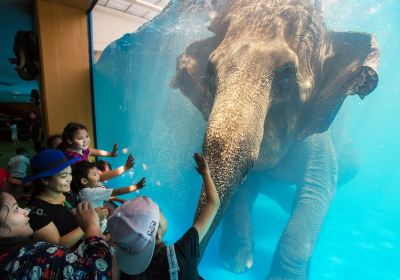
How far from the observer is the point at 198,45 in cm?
321

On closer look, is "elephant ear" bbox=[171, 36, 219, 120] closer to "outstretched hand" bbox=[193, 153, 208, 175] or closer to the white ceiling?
"outstretched hand" bbox=[193, 153, 208, 175]

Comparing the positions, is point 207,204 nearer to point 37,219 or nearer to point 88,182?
point 37,219

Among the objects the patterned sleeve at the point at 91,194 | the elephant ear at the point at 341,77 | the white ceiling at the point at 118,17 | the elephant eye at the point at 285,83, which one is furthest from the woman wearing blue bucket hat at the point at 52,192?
the white ceiling at the point at 118,17

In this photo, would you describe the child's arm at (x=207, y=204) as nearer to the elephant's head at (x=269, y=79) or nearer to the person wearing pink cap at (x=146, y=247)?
the person wearing pink cap at (x=146, y=247)

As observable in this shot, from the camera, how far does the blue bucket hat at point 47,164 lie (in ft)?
5.20

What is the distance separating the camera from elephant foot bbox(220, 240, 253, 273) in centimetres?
339

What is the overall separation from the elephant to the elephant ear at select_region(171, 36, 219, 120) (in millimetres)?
2656

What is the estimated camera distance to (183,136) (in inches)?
296

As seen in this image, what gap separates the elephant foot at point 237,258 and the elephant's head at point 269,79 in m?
1.20

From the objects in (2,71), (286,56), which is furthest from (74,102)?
(2,71)

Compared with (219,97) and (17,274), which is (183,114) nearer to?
(219,97)

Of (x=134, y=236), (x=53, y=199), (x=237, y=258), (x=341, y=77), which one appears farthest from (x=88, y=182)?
(x=341, y=77)

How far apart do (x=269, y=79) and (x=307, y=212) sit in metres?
1.77

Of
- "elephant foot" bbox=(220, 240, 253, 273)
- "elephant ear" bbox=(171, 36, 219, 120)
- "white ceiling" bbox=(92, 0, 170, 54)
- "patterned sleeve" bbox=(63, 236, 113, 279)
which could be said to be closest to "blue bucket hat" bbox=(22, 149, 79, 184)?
"patterned sleeve" bbox=(63, 236, 113, 279)
